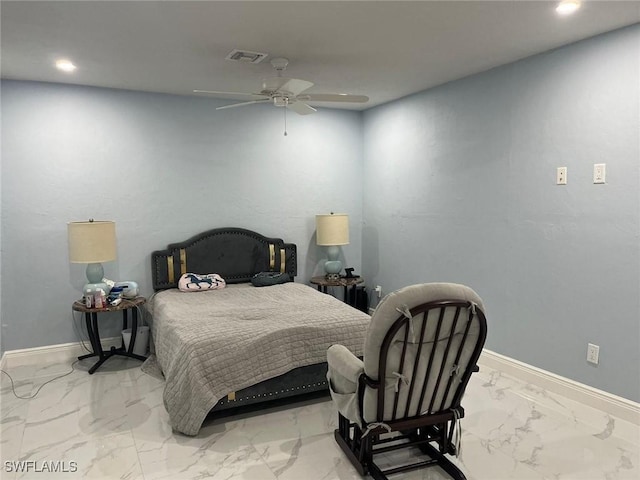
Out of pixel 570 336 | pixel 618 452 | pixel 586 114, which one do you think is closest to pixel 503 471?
pixel 618 452

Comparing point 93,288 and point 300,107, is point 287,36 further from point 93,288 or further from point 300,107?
point 93,288

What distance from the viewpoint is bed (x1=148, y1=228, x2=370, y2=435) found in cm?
291

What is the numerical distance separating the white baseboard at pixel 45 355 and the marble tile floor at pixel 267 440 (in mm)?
686

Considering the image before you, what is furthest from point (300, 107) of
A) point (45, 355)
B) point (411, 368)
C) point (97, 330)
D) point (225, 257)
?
point (45, 355)

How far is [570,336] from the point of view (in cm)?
337

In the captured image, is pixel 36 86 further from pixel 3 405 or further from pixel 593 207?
pixel 593 207

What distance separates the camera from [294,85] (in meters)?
3.19

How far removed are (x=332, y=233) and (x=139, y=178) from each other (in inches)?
81.6

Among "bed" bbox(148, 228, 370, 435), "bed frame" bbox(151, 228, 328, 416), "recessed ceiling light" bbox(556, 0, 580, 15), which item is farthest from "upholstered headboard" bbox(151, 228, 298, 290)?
"recessed ceiling light" bbox(556, 0, 580, 15)

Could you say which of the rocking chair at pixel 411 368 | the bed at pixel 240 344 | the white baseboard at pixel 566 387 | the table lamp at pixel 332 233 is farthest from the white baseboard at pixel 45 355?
the white baseboard at pixel 566 387

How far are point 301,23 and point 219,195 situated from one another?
2.55 meters

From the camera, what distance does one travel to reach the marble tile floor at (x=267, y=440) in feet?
8.29

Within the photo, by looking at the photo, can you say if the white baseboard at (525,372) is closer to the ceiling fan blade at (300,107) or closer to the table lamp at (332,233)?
the table lamp at (332,233)
